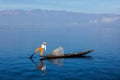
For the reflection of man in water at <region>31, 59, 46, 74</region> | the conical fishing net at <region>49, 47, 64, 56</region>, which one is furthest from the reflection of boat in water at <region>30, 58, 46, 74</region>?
the conical fishing net at <region>49, 47, 64, 56</region>

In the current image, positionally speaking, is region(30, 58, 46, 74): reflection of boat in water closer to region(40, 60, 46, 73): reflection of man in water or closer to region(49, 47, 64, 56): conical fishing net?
region(40, 60, 46, 73): reflection of man in water

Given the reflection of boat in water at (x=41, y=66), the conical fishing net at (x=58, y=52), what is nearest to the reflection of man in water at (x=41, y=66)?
the reflection of boat in water at (x=41, y=66)

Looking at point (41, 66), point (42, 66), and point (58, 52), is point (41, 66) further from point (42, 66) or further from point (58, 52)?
point (58, 52)

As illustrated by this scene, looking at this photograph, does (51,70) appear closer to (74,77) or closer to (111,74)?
(74,77)

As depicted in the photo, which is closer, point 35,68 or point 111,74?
point 111,74

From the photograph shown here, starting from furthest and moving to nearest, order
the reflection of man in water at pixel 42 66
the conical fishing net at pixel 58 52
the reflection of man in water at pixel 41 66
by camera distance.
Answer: the conical fishing net at pixel 58 52
the reflection of man in water at pixel 42 66
the reflection of man in water at pixel 41 66

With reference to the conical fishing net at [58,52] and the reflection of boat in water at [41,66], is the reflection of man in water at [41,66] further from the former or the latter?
the conical fishing net at [58,52]

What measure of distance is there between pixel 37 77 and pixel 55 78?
2.43 m

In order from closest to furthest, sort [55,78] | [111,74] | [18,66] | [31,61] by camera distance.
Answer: [55,78], [111,74], [18,66], [31,61]

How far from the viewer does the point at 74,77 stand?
3534cm

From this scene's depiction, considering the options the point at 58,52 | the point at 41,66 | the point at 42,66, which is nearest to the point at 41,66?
the point at 41,66

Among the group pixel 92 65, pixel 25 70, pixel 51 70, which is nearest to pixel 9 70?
pixel 25 70

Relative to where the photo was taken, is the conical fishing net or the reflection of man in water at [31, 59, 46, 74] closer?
the reflection of man in water at [31, 59, 46, 74]

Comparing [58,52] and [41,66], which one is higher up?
[58,52]
